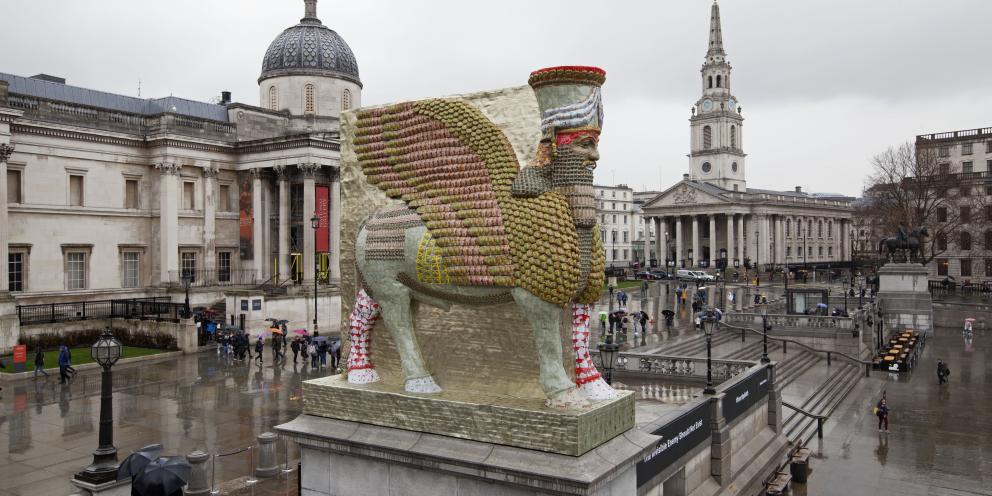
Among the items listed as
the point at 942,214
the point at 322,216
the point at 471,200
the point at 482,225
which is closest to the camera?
the point at 482,225

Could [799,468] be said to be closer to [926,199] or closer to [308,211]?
[308,211]


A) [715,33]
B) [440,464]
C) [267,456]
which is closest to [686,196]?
[715,33]

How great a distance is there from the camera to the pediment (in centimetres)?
10856

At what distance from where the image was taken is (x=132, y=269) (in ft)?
143

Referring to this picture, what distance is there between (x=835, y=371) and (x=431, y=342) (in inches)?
1104

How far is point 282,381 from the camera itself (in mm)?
26734

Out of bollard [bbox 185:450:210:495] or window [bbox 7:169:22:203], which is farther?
window [bbox 7:169:22:203]

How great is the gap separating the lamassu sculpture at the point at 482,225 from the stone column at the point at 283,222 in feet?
124

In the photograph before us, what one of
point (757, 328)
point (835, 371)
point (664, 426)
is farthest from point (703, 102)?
point (664, 426)

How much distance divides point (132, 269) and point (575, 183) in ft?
141

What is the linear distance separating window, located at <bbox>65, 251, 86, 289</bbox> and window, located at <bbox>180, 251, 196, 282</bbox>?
5.50 m

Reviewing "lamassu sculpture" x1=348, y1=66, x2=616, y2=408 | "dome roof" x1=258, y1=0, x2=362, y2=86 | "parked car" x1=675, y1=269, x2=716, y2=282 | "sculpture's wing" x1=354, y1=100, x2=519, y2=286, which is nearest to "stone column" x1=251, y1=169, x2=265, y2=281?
"dome roof" x1=258, y1=0, x2=362, y2=86

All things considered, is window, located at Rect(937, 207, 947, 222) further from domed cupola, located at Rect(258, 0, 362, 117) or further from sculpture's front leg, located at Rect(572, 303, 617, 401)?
sculpture's front leg, located at Rect(572, 303, 617, 401)

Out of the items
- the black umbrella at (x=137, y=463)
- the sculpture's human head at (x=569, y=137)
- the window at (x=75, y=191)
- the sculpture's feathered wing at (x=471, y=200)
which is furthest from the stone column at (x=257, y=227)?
the sculpture's human head at (x=569, y=137)
